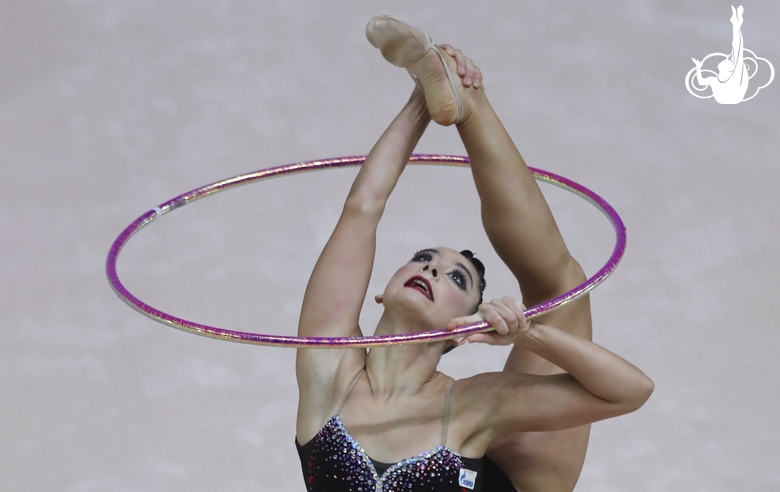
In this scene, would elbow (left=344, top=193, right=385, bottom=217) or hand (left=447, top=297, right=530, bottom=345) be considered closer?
hand (left=447, top=297, right=530, bottom=345)

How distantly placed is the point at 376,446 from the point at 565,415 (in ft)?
1.30

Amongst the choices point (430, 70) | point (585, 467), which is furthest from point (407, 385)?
point (585, 467)

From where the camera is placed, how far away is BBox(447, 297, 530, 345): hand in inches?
99.6

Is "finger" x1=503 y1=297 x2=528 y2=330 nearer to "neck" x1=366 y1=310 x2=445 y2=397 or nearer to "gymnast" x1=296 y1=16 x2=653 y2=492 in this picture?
"gymnast" x1=296 y1=16 x2=653 y2=492

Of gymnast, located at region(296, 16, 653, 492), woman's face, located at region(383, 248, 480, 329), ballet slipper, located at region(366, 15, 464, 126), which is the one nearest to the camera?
gymnast, located at region(296, 16, 653, 492)

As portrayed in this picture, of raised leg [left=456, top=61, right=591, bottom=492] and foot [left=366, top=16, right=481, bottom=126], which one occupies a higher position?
foot [left=366, top=16, right=481, bottom=126]

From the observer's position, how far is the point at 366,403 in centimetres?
278

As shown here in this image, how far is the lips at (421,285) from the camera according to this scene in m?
2.77

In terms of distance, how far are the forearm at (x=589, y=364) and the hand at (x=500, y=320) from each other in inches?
1.4

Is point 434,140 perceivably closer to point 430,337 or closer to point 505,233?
point 505,233

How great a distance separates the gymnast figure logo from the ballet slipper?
1956 mm

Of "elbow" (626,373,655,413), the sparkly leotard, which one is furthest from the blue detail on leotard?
"elbow" (626,373,655,413)

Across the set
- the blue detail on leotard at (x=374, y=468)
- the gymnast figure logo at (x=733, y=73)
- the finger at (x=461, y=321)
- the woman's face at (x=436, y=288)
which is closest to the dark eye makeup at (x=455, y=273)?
the woman's face at (x=436, y=288)

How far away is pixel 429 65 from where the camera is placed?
2910 mm
